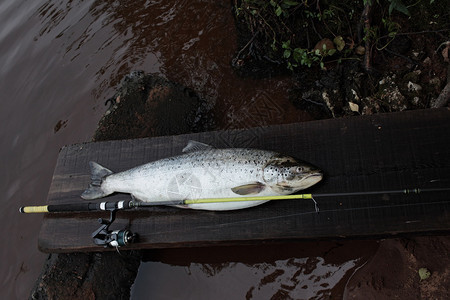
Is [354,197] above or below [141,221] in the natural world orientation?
below

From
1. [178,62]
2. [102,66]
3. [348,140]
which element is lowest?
[348,140]

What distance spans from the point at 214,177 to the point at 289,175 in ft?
2.66

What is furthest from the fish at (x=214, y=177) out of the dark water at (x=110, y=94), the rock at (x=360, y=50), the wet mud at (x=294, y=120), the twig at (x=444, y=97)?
the rock at (x=360, y=50)

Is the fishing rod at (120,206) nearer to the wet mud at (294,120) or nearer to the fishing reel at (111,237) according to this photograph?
the fishing reel at (111,237)

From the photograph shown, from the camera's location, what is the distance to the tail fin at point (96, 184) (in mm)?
4419

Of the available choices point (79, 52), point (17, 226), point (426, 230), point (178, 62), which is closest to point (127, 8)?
point (79, 52)

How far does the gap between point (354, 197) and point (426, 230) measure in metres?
0.72

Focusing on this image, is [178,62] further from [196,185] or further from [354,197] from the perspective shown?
[354,197]

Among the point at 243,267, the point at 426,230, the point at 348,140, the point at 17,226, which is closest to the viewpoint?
the point at 426,230

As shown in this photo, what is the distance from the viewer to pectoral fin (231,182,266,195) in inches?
148

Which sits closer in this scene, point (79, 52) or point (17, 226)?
point (17, 226)

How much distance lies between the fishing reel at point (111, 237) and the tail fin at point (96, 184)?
43cm

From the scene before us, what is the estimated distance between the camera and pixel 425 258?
3791 millimetres

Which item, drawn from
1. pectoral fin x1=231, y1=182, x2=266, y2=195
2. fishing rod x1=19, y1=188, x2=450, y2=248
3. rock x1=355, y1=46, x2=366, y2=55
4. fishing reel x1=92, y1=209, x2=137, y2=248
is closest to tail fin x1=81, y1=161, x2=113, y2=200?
fishing rod x1=19, y1=188, x2=450, y2=248
